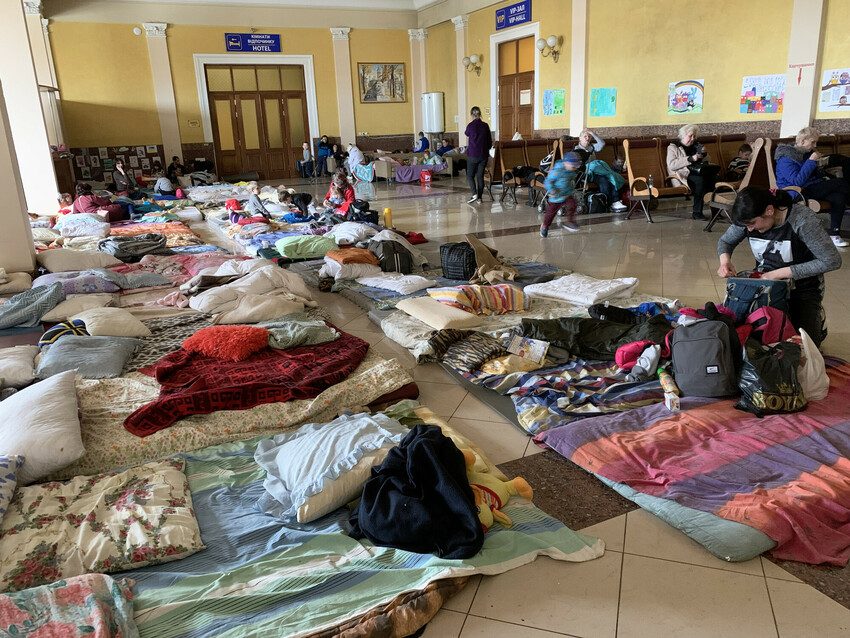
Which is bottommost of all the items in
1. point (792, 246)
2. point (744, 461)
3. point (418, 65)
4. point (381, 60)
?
point (744, 461)

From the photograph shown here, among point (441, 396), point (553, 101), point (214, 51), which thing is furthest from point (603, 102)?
point (441, 396)

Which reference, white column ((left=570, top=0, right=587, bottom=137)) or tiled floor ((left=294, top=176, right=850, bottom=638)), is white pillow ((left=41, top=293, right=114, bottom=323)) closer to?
tiled floor ((left=294, top=176, right=850, bottom=638))

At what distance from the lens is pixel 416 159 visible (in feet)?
52.6

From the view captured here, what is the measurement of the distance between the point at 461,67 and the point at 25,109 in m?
10.1

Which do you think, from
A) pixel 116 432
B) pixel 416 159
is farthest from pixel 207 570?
pixel 416 159

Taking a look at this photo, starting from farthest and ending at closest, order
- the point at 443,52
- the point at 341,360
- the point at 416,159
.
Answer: the point at 443,52 → the point at 416,159 → the point at 341,360

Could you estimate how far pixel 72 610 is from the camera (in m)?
1.73

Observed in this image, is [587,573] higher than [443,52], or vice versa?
[443,52]

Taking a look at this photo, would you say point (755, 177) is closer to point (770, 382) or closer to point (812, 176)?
point (812, 176)

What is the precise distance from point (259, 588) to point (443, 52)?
17224 mm

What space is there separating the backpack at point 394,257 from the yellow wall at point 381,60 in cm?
1301

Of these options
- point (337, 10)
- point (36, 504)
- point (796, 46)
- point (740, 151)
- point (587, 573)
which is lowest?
point (587, 573)

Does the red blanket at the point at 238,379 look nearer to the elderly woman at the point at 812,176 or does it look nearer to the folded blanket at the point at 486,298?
the folded blanket at the point at 486,298

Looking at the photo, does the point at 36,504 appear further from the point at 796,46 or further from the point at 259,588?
the point at 796,46
